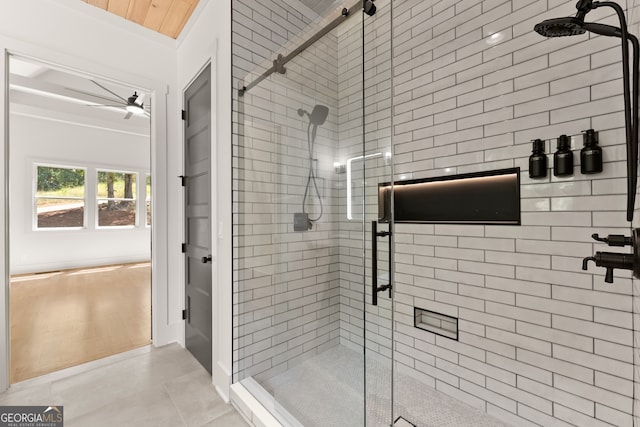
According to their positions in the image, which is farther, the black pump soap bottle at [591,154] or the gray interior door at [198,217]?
the gray interior door at [198,217]

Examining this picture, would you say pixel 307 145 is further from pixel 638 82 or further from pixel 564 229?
pixel 564 229

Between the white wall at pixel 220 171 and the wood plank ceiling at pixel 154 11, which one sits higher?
the wood plank ceiling at pixel 154 11

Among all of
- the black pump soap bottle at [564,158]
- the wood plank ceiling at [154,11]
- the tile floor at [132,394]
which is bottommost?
the tile floor at [132,394]

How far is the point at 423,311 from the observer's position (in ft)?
6.92

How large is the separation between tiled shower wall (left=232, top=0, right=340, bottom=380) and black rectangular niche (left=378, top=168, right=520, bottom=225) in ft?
2.23

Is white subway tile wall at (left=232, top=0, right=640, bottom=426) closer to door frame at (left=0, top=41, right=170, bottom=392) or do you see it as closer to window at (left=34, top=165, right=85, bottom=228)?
door frame at (left=0, top=41, right=170, bottom=392)

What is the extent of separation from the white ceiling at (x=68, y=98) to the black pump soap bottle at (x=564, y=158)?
15.4 feet

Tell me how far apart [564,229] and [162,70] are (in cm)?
340

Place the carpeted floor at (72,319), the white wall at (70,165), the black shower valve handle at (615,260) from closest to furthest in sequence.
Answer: the black shower valve handle at (615,260)
the carpeted floor at (72,319)
the white wall at (70,165)

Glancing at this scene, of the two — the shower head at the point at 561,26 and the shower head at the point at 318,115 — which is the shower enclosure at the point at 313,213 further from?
the shower head at the point at 561,26

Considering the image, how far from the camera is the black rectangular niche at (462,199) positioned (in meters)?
1.72

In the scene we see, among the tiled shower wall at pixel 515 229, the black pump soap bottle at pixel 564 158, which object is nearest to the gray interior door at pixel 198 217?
the tiled shower wall at pixel 515 229

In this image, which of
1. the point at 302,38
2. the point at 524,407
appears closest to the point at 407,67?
the point at 302,38

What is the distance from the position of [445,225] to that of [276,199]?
1.21 m
